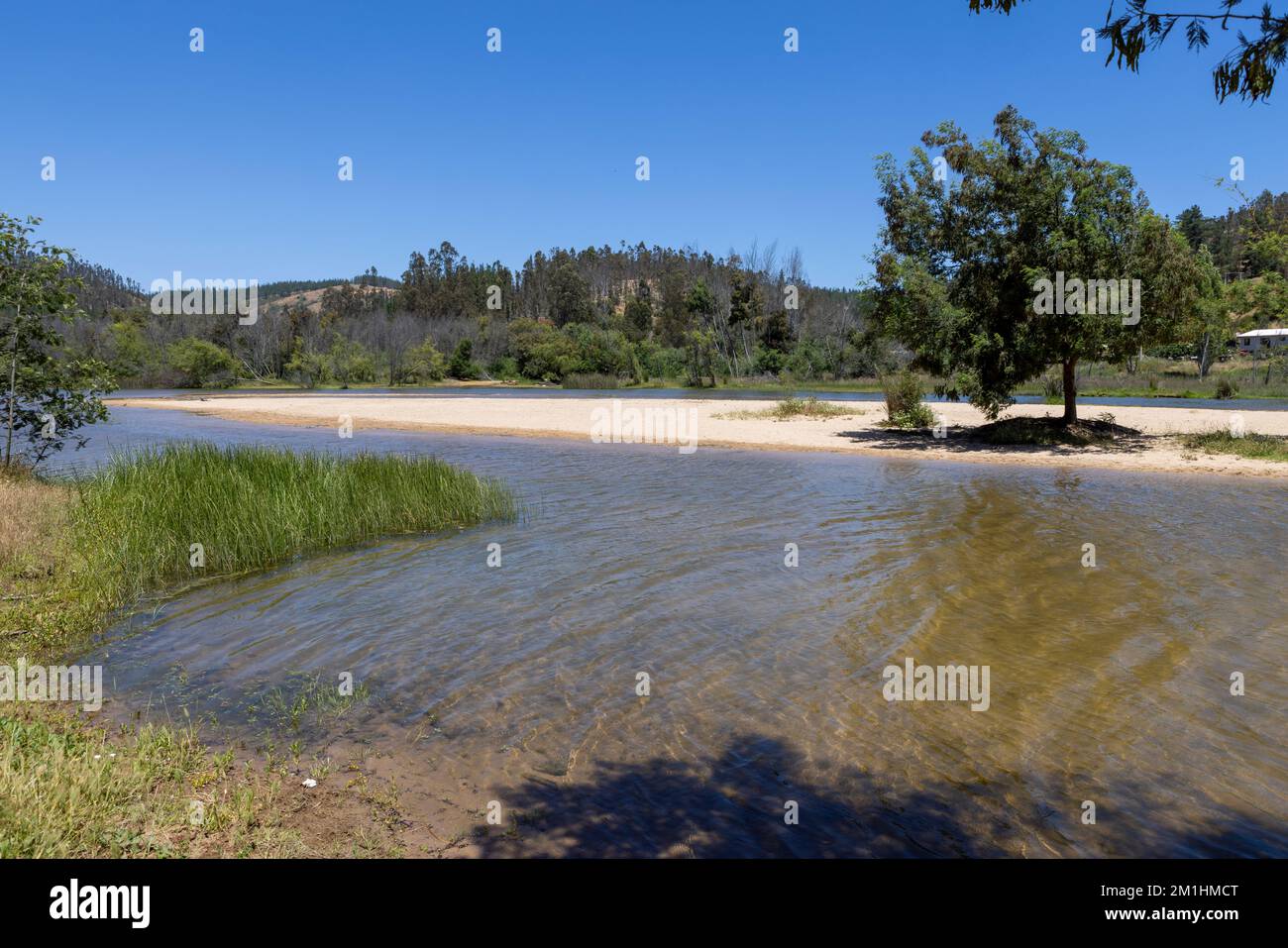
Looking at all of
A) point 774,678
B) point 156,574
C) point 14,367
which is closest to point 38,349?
point 14,367

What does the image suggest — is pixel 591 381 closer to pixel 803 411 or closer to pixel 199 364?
pixel 803 411

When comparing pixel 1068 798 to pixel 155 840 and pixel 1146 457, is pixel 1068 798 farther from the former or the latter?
pixel 1146 457

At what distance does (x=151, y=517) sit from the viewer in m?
11.4

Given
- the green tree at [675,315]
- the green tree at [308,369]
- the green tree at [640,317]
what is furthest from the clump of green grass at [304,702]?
the green tree at [640,317]

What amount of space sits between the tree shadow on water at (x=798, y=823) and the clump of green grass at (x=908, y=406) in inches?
1002

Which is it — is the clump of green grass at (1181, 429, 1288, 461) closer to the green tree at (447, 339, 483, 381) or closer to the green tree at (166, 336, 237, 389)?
the green tree at (447, 339, 483, 381)

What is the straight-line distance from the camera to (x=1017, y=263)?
21969mm

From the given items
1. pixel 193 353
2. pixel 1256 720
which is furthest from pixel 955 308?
pixel 193 353

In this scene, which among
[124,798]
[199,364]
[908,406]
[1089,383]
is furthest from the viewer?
[199,364]

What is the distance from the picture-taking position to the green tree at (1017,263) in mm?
20797

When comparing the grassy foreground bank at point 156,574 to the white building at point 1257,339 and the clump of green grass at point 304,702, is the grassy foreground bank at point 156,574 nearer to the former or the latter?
the clump of green grass at point 304,702

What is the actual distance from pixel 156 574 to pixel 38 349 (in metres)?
8.02

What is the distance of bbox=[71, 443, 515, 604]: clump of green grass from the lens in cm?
1074
